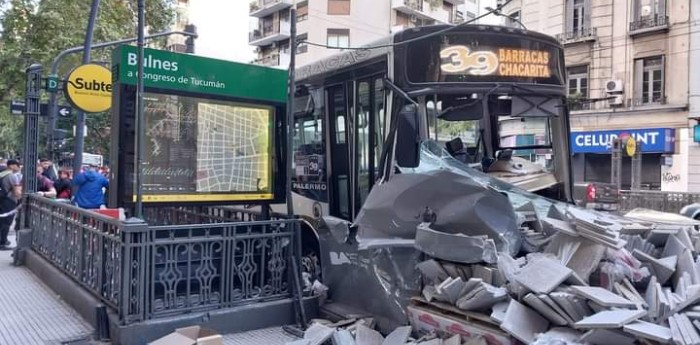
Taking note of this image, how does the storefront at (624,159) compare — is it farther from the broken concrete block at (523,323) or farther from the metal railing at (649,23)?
the broken concrete block at (523,323)

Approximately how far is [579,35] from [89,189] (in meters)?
23.6

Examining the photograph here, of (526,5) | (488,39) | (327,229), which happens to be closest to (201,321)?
(327,229)

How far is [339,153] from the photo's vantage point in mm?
7398

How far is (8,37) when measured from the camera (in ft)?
62.3

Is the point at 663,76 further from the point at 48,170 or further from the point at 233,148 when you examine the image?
the point at 233,148

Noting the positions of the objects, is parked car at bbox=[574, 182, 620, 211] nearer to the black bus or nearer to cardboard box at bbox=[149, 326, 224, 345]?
the black bus

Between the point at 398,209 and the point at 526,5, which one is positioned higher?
the point at 526,5

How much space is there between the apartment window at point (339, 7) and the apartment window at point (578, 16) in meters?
18.7

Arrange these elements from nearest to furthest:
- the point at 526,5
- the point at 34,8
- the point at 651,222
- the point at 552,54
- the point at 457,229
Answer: the point at 457,229, the point at 651,222, the point at 552,54, the point at 34,8, the point at 526,5

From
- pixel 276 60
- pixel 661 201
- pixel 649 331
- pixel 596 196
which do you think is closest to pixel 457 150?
pixel 649 331

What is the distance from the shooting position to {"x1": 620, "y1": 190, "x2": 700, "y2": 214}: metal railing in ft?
63.3

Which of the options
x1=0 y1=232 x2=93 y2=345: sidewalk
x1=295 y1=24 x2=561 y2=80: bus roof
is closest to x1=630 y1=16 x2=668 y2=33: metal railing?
x1=295 y1=24 x2=561 y2=80: bus roof

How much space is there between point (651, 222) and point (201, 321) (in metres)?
4.54

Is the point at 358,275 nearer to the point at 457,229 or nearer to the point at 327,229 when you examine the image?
the point at 327,229
